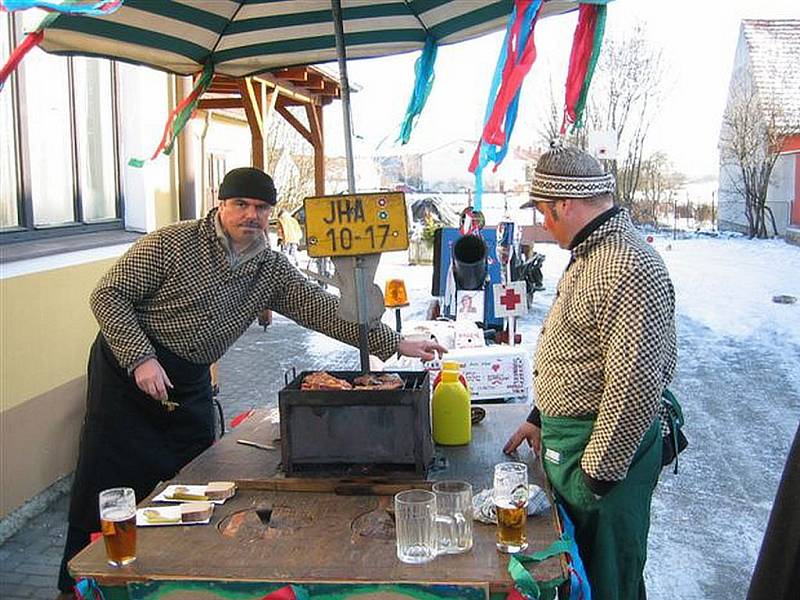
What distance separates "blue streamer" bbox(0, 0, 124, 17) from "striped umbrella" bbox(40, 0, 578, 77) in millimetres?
1246

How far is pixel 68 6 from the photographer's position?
1880 mm

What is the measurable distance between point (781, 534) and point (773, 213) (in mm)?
25153

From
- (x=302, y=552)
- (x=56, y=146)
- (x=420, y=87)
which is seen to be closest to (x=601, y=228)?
(x=302, y=552)

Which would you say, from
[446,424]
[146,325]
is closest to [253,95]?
[146,325]

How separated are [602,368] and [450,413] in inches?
26.8

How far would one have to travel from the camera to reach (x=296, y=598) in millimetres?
1957

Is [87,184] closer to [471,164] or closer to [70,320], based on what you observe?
[70,320]

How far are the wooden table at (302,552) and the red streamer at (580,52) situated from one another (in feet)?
4.52

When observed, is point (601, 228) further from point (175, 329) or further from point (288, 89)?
point (288, 89)

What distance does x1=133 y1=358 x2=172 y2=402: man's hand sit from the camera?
3.04 metres

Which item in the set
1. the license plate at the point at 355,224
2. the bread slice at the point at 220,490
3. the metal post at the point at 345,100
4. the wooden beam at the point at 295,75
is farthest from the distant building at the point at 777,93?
the bread slice at the point at 220,490

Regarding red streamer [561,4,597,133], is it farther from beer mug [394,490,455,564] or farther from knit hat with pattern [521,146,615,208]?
beer mug [394,490,455,564]

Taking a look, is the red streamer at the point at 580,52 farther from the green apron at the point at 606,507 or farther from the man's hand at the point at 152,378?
the man's hand at the point at 152,378

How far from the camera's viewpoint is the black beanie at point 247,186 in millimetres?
3150
